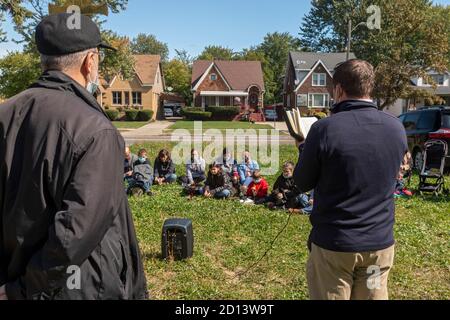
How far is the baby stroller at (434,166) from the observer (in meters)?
9.92

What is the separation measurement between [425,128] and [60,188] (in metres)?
12.5

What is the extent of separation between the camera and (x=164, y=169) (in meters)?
11.8

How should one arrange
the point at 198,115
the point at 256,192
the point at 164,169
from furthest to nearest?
the point at 198,115
the point at 164,169
the point at 256,192

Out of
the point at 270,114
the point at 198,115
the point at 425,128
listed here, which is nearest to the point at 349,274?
the point at 425,128

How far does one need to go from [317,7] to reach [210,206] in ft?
216

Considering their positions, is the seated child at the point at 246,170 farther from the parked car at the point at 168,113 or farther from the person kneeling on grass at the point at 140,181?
the parked car at the point at 168,113

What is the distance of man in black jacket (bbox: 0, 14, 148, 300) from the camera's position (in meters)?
1.71

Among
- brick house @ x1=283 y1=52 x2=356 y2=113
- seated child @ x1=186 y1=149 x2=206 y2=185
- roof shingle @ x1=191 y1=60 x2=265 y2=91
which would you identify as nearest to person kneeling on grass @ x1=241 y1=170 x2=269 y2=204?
seated child @ x1=186 y1=149 x2=206 y2=185

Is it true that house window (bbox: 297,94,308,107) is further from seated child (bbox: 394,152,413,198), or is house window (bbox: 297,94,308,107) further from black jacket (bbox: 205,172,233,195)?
black jacket (bbox: 205,172,233,195)

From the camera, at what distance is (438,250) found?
6156 millimetres

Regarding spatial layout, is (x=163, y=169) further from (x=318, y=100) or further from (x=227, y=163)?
(x=318, y=100)

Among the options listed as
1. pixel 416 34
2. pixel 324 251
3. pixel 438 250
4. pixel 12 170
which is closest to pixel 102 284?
pixel 12 170

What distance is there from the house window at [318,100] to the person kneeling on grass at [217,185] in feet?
128

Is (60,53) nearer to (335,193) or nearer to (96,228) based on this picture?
(96,228)
